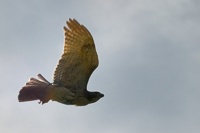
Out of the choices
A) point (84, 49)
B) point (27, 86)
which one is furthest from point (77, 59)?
point (27, 86)

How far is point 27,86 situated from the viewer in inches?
840

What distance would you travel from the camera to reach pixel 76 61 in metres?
22.5

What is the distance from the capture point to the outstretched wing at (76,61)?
882 inches

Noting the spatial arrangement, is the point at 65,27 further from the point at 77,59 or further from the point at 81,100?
the point at 81,100

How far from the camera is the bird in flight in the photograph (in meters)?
22.1

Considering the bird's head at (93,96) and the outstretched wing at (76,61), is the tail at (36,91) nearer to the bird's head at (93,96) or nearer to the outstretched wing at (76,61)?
the outstretched wing at (76,61)

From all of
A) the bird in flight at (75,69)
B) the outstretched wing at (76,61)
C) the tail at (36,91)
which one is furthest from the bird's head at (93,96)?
the tail at (36,91)

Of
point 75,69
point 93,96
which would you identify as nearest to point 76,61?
point 75,69

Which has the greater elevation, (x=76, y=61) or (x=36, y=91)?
(x=76, y=61)

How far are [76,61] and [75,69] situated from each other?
0.92ft

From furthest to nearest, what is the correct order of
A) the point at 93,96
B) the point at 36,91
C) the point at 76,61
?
the point at 93,96
the point at 76,61
the point at 36,91

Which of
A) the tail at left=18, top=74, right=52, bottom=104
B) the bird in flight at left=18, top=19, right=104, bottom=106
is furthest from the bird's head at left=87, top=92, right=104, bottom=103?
the tail at left=18, top=74, right=52, bottom=104

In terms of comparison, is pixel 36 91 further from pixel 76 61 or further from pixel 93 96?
pixel 93 96

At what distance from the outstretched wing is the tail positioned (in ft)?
2.01
